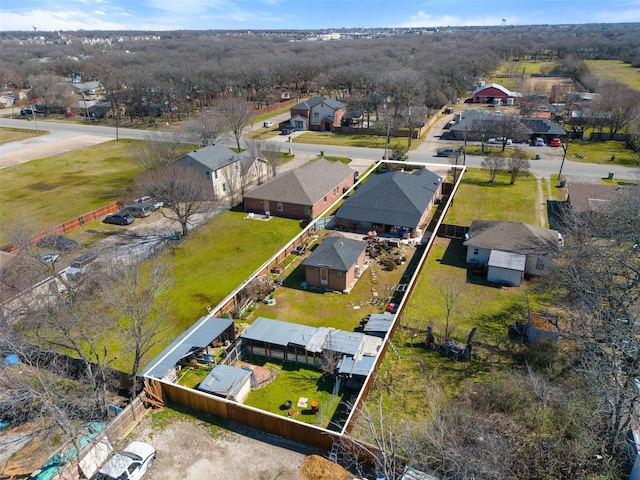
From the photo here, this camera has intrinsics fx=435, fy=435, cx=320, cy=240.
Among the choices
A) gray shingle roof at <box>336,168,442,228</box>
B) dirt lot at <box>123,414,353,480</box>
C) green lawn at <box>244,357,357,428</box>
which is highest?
gray shingle roof at <box>336,168,442,228</box>

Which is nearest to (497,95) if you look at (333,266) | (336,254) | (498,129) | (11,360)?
(498,129)

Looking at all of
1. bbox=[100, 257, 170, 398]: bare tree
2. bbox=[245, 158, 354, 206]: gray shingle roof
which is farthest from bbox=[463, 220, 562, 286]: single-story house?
bbox=[100, 257, 170, 398]: bare tree

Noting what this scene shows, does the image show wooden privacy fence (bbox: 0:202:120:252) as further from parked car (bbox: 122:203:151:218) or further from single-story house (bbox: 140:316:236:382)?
single-story house (bbox: 140:316:236:382)

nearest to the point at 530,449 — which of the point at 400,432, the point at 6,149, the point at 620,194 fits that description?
the point at 400,432

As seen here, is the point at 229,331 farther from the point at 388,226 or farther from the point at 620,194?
the point at 620,194

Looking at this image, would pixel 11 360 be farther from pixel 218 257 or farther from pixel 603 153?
pixel 603 153

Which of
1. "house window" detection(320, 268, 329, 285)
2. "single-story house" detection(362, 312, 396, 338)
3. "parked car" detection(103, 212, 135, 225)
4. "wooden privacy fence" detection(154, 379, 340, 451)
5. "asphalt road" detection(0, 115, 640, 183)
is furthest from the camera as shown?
"asphalt road" detection(0, 115, 640, 183)

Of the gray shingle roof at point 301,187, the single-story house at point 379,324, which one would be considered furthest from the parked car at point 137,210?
the single-story house at point 379,324
